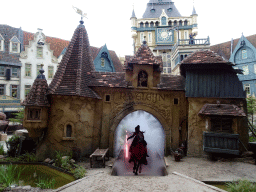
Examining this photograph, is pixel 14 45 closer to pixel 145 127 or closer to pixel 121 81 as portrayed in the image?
pixel 121 81

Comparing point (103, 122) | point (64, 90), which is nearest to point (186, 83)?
point (103, 122)

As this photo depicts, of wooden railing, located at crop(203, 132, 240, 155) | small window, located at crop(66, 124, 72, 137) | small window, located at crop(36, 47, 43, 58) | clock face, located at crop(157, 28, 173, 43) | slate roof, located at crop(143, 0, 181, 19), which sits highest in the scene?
slate roof, located at crop(143, 0, 181, 19)

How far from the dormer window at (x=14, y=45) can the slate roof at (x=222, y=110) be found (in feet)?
80.1

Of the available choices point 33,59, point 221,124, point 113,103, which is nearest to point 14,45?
point 33,59

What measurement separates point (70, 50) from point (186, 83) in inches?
295

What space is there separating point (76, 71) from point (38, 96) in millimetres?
2533

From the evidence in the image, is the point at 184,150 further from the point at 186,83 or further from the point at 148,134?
the point at 148,134

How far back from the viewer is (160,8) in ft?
122

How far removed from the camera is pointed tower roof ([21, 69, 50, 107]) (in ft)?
30.9

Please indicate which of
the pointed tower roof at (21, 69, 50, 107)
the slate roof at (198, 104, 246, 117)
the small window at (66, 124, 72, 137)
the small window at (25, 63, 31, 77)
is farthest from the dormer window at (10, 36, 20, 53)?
the slate roof at (198, 104, 246, 117)

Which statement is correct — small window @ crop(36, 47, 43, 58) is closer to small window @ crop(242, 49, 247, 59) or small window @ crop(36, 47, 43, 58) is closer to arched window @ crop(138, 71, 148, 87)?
arched window @ crop(138, 71, 148, 87)

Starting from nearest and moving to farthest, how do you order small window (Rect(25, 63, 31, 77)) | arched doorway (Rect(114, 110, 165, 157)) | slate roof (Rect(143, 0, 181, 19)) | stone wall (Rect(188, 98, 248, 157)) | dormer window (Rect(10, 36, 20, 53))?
stone wall (Rect(188, 98, 248, 157))
arched doorway (Rect(114, 110, 165, 157))
dormer window (Rect(10, 36, 20, 53))
small window (Rect(25, 63, 31, 77))
slate roof (Rect(143, 0, 181, 19))

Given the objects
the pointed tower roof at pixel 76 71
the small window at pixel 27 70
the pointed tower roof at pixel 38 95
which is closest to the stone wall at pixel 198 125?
the pointed tower roof at pixel 76 71

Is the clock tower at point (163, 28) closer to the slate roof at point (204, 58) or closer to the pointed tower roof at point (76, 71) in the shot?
the slate roof at point (204, 58)
